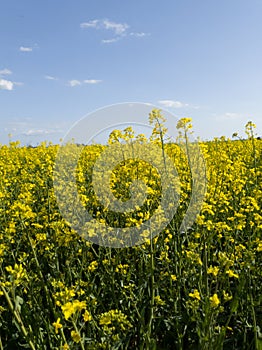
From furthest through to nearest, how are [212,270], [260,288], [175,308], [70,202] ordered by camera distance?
1. [70,202]
2. [260,288]
3. [175,308]
4. [212,270]

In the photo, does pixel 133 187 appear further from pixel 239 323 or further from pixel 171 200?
pixel 239 323

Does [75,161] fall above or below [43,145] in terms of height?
below

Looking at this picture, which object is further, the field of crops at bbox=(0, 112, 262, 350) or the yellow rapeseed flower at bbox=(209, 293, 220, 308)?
the field of crops at bbox=(0, 112, 262, 350)

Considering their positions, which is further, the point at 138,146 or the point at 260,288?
the point at 138,146

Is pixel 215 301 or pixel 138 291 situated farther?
pixel 138 291

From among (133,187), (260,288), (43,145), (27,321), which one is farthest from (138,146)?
(43,145)

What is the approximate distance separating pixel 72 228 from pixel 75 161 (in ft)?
10.4

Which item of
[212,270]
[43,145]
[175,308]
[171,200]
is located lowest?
[175,308]

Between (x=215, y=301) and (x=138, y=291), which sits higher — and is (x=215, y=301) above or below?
above

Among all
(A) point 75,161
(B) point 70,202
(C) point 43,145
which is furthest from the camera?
(C) point 43,145

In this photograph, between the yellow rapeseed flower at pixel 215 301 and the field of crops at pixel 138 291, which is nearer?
the yellow rapeseed flower at pixel 215 301

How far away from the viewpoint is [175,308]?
2379mm

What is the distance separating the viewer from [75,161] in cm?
601

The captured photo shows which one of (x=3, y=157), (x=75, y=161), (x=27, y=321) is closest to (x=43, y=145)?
(x=3, y=157)
